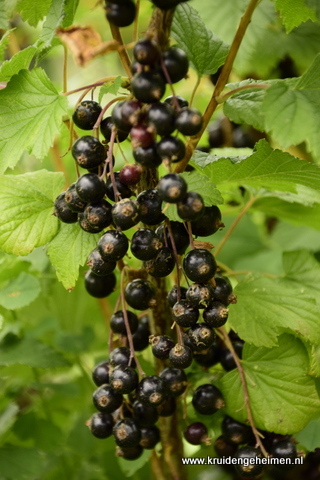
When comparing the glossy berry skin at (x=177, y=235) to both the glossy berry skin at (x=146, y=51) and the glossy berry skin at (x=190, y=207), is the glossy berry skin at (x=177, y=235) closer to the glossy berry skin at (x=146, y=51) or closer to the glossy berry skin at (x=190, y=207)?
the glossy berry skin at (x=190, y=207)

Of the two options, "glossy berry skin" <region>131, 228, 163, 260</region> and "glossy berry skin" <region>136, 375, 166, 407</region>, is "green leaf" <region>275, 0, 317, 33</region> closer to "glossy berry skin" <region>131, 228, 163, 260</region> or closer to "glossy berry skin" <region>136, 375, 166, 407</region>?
"glossy berry skin" <region>131, 228, 163, 260</region>

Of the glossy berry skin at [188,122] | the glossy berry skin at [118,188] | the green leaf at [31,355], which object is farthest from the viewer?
the green leaf at [31,355]

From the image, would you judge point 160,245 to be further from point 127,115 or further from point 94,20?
point 94,20

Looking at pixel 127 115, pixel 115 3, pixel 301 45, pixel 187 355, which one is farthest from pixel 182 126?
pixel 301 45

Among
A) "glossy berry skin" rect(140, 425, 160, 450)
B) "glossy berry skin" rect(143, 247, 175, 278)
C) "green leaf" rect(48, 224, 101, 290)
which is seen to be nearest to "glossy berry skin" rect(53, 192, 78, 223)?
"green leaf" rect(48, 224, 101, 290)

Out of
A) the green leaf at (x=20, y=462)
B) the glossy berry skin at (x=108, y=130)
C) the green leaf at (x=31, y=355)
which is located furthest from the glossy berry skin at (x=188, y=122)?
the green leaf at (x=20, y=462)

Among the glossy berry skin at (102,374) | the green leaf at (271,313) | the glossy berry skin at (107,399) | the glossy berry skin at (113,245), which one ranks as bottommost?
the green leaf at (271,313)

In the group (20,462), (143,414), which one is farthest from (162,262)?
(20,462)
